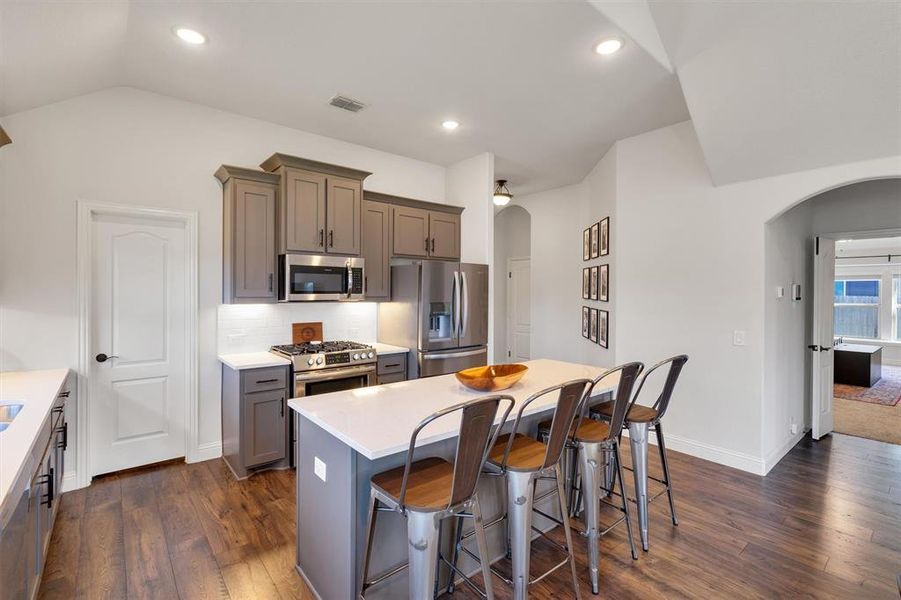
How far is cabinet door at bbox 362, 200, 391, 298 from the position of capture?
4238mm

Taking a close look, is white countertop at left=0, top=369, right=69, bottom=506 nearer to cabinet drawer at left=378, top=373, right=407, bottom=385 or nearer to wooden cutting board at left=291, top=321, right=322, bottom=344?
wooden cutting board at left=291, top=321, right=322, bottom=344

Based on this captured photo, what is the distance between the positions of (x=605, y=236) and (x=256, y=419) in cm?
389

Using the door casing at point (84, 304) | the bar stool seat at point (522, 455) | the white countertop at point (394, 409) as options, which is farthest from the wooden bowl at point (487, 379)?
the door casing at point (84, 304)

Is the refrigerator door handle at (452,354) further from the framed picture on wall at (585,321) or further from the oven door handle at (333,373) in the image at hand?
the framed picture on wall at (585,321)

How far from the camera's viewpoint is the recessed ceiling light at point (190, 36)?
2.59 m

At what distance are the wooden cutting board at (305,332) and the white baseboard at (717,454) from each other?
11.4ft

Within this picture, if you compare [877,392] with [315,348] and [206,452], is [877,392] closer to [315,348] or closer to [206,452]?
[315,348]

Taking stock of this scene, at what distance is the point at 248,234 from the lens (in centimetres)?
358

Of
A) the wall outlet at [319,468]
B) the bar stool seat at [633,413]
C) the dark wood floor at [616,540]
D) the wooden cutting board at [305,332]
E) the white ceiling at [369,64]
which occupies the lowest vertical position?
the dark wood floor at [616,540]

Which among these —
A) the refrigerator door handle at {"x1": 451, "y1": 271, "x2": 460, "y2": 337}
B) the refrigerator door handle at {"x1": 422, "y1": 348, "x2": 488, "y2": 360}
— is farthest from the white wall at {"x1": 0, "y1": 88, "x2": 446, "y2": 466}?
the refrigerator door handle at {"x1": 451, "y1": 271, "x2": 460, "y2": 337}

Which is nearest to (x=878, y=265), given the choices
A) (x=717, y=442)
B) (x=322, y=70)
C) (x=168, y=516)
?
(x=717, y=442)

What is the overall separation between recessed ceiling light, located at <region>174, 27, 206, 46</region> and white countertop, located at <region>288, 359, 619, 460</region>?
2.36 meters

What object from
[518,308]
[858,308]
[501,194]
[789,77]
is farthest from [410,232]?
[858,308]

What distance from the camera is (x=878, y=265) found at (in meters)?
8.81
